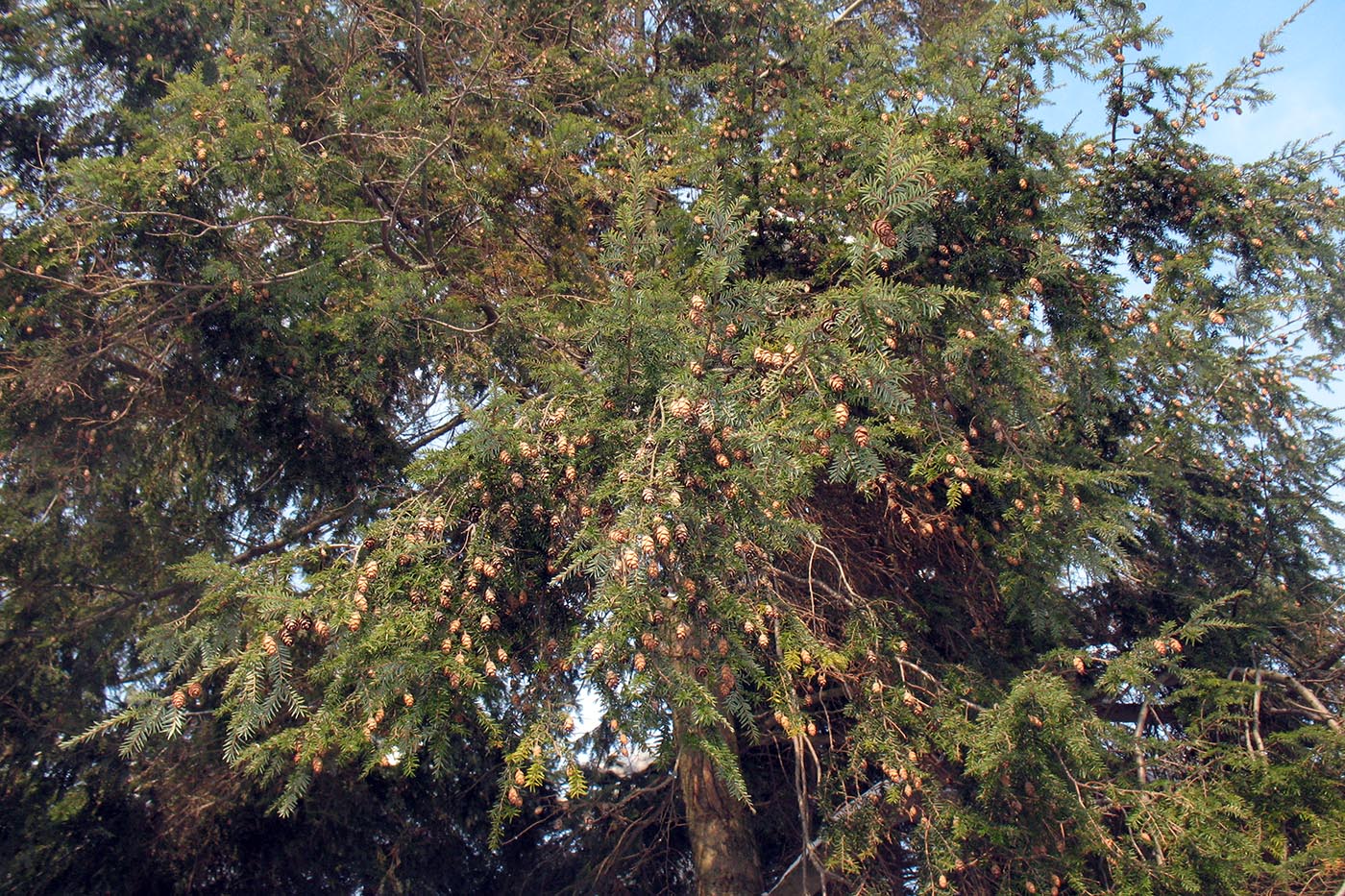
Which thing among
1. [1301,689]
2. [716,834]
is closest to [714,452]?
[716,834]

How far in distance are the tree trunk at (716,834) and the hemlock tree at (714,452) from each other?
0.02m

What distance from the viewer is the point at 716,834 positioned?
20.9 feet

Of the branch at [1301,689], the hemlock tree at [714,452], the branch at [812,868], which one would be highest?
the hemlock tree at [714,452]

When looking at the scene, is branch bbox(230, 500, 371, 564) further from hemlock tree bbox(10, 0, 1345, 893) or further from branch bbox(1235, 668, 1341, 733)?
branch bbox(1235, 668, 1341, 733)

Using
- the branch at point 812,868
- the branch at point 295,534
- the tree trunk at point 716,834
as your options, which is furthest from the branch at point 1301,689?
the branch at point 295,534

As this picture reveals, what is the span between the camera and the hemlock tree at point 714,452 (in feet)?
13.4

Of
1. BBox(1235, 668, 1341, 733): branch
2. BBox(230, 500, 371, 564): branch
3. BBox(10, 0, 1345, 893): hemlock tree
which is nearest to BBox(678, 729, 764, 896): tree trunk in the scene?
BBox(10, 0, 1345, 893): hemlock tree

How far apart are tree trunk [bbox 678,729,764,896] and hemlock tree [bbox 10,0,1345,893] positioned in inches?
0.9

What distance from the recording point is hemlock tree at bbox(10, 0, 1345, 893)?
13.4 feet

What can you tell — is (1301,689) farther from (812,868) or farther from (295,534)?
(295,534)

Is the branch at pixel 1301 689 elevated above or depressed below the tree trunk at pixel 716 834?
below

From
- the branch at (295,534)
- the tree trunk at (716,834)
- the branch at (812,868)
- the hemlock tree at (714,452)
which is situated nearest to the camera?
the hemlock tree at (714,452)

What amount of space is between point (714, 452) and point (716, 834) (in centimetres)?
341

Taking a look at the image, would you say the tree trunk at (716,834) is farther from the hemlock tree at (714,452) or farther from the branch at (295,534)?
the branch at (295,534)
